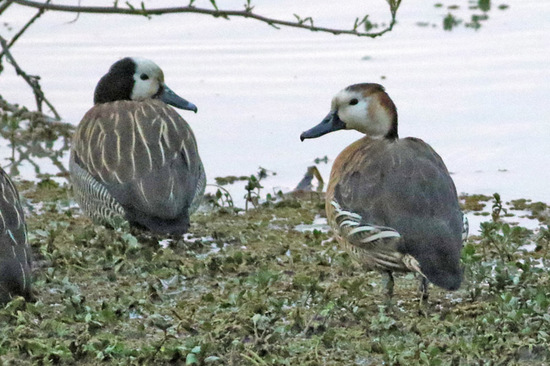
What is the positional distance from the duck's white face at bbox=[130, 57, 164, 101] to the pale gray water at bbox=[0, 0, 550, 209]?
1.03 meters

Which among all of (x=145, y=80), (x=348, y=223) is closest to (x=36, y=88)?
(x=145, y=80)

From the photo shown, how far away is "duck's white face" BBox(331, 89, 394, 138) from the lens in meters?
7.41

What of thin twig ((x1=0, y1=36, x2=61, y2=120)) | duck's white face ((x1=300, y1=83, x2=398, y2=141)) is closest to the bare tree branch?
duck's white face ((x1=300, y1=83, x2=398, y2=141))

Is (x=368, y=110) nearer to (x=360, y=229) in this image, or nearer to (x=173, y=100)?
(x=360, y=229)

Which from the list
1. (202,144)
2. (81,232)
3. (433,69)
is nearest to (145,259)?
(81,232)

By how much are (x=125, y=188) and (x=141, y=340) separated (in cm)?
205

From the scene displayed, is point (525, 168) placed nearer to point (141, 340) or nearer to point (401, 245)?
point (401, 245)

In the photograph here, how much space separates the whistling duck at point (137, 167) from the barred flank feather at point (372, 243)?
1.25m

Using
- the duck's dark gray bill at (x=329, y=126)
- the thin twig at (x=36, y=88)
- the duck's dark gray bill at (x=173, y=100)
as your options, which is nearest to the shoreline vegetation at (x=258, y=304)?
the duck's dark gray bill at (x=329, y=126)

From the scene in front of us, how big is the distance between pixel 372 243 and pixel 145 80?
3273mm

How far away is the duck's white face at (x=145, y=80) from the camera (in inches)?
358

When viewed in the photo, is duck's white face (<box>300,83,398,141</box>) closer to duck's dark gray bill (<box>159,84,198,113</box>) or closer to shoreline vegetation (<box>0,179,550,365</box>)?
shoreline vegetation (<box>0,179,550,365</box>)

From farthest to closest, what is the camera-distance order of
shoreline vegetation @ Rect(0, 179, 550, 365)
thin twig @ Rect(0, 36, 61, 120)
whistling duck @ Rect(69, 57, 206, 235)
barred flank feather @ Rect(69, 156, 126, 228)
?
thin twig @ Rect(0, 36, 61, 120), barred flank feather @ Rect(69, 156, 126, 228), whistling duck @ Rect(69, 57, 206, 235), shoreline vegetation @ Rect(0, 179, 550, 365)

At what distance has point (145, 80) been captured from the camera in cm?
915
